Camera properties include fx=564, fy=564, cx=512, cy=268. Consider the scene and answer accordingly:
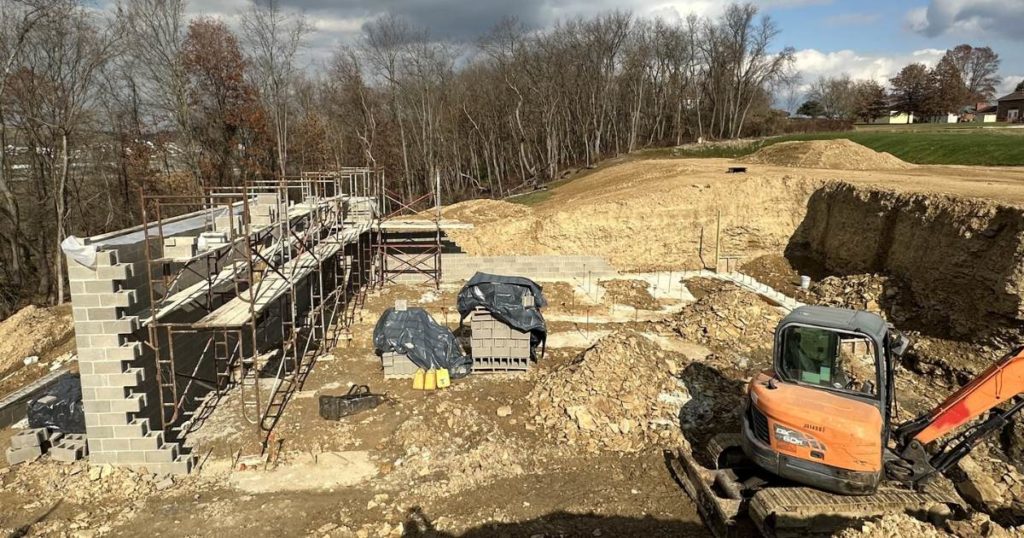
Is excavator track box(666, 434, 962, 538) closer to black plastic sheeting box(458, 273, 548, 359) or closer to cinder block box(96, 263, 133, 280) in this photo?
black plastic sheeting box(458, 273, 548, 359)

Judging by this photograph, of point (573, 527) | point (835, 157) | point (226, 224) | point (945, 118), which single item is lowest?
point (573, 527)

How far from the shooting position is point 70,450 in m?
8.64

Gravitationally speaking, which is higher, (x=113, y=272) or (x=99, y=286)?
(x=113, y=272)

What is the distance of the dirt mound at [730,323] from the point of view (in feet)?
44.9

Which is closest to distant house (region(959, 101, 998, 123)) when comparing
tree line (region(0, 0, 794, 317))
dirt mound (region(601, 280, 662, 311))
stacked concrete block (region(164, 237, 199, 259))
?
tree line (region(0, 0, 794, 317))

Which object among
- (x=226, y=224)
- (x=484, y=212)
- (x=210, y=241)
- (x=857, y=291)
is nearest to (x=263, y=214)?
(x=226, y=224)

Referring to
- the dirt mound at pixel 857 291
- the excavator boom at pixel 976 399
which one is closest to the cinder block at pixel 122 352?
the excavator boom at pixel 976 399

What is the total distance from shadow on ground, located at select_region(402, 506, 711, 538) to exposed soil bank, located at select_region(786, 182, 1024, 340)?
9752 millimetres

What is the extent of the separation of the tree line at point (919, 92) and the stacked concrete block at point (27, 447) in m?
61.7

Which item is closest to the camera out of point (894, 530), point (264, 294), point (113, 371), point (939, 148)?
point (894, 530)

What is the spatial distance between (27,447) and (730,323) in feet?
46.5

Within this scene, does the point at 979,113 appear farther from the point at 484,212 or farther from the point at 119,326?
the point at 119,326

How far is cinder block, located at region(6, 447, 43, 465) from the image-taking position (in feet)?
28.7

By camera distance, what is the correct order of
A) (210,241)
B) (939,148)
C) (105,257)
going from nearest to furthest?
(105,257)
(210,241)
(939,148)
